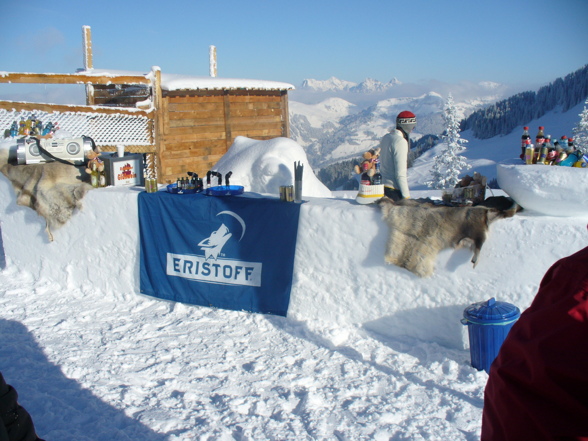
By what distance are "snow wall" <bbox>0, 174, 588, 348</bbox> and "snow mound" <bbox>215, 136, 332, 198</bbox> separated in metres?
1.88

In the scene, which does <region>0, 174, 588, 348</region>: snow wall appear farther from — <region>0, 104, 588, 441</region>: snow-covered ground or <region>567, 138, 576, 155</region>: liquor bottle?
<region>567, 138, 576, 155</region>: liquor bottle

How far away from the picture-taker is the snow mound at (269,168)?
23.1 ft

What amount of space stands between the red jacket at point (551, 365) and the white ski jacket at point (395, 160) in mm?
Answer: 3866

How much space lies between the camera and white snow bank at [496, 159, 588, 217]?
3674 mm

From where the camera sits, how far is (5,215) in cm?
649

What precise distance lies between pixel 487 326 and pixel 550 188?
48.8 inches

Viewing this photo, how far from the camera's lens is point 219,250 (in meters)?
5.16

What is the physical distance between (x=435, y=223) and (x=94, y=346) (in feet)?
11.4

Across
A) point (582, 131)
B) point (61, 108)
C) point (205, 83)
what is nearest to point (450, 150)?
point (582, 131)

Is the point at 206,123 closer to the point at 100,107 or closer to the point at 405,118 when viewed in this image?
the point at 100,107

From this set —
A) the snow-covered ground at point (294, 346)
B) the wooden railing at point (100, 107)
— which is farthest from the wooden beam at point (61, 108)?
the snow-covered ground at point (294, 346)

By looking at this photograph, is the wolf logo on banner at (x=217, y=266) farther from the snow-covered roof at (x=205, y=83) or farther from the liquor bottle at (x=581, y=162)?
the snow-covered roof at (x=205, y=83)

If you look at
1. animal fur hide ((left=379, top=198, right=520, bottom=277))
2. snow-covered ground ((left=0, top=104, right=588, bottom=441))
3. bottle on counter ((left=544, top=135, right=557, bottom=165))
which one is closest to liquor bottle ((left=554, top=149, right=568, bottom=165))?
bottle on counter ((left=544, top=135, right=557, bottom=165))

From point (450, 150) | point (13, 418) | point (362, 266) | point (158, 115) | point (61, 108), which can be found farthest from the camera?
point (450, 150)
